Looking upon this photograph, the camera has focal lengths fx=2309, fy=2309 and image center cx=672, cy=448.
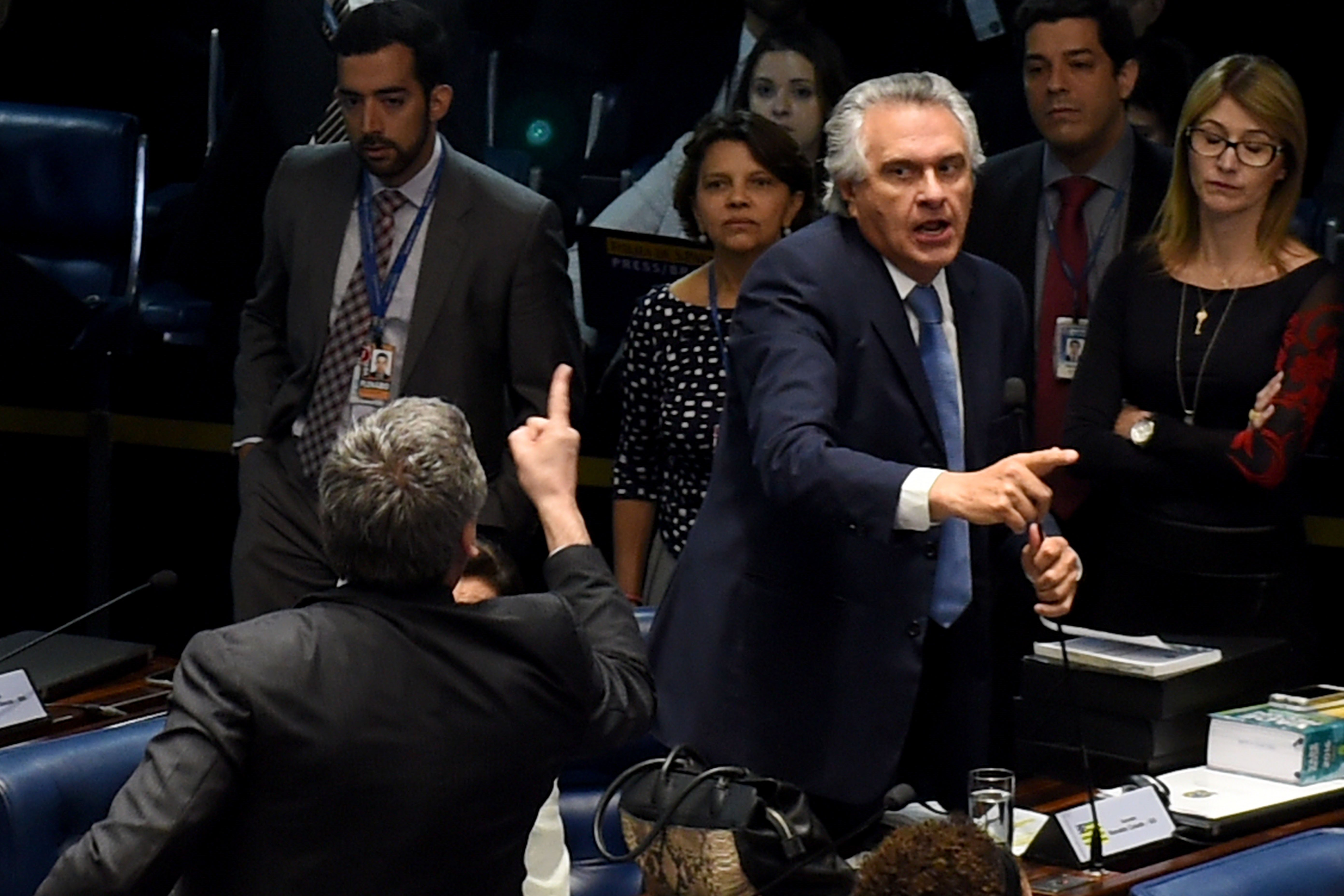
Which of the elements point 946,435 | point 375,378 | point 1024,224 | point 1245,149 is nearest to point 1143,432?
point 1245,149

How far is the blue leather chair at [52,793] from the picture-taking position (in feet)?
10.1

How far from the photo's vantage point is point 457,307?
453 cm

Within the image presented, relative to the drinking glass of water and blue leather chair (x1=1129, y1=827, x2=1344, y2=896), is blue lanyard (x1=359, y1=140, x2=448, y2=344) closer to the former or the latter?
the drinking glass of water

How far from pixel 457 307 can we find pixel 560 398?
177 centimetres

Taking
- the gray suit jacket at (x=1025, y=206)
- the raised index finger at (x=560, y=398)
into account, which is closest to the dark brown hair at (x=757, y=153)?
the gray suit jacket at (x=1025, y=206)

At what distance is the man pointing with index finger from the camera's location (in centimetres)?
311

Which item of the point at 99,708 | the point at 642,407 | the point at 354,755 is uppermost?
the point at 642,407

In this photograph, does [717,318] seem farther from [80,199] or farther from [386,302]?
[80,199]

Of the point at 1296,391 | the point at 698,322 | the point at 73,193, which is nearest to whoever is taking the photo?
the point at 1296,391

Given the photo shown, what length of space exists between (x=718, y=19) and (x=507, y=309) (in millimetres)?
Result: 1844

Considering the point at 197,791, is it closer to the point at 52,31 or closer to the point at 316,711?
the point at 316,711

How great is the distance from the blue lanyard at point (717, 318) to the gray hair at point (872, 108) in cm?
132

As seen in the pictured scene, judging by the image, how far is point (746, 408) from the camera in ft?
10.3

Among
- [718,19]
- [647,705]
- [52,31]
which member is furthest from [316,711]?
[52,31]
